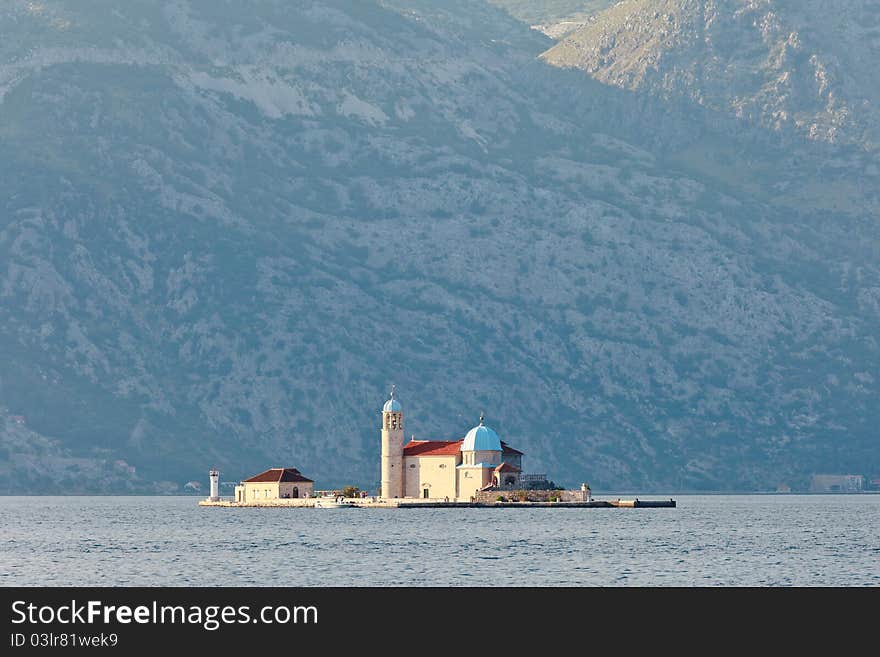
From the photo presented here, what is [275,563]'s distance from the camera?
140375mm

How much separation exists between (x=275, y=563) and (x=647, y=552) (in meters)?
32.2
